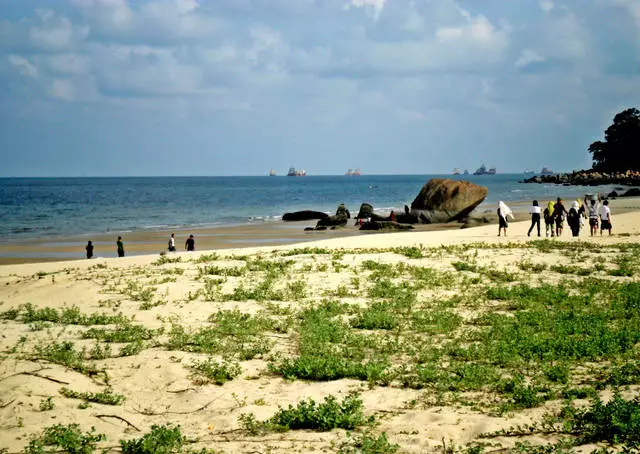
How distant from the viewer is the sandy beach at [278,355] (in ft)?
24.8

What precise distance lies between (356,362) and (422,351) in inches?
45.3

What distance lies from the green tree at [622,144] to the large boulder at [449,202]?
332ft

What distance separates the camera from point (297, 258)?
20.2m

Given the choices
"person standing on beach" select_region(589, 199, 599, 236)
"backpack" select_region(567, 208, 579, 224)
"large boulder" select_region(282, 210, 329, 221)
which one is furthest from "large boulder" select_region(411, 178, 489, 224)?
"backpack" select_region(567, 208, 579, 224)

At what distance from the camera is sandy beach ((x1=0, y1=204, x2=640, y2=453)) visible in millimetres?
7555

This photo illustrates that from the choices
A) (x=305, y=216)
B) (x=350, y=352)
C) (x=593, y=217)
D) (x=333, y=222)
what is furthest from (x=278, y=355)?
(x=305, y=216)

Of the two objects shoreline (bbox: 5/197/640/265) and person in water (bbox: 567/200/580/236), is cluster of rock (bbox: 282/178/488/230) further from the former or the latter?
person in water (bbox: 567/200/580/236)

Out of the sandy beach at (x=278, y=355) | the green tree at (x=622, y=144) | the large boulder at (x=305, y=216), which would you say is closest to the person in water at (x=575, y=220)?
the sandy beach at (x=278, y=355)

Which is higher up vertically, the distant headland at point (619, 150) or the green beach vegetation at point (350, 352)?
the distant headland at point (619, 150)

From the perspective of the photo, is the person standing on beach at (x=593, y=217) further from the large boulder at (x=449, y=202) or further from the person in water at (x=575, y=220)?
Result: the large boulder at (x=449, y=202)

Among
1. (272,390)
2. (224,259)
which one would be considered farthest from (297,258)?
(272,390)

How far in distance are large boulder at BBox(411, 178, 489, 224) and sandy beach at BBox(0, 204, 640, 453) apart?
30.8m

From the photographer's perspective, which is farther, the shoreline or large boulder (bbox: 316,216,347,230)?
large boulder (bbox: 316,216,347,230)

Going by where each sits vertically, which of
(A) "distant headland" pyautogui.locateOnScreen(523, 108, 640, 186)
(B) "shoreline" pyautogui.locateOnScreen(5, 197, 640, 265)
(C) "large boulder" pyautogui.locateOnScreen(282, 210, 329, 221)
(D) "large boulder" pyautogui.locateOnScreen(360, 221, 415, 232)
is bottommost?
(B) "shoreline" pyautogui.locateOnScreen(5, 197, 640, 265)
